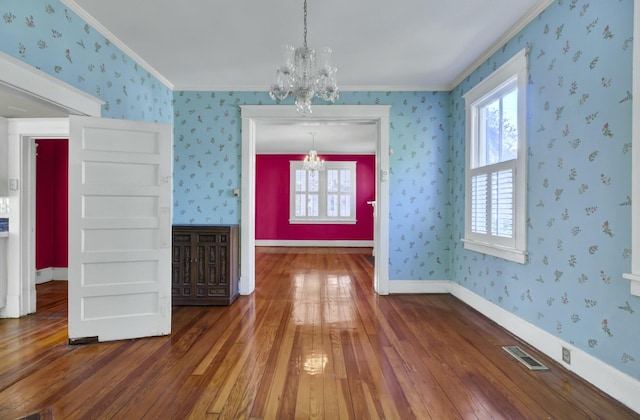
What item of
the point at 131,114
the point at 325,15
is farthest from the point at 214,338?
the point at 325,15

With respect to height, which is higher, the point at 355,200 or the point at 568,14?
the point at 568,14

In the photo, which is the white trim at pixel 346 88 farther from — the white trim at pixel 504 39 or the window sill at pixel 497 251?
the window sill at pixel 497 251

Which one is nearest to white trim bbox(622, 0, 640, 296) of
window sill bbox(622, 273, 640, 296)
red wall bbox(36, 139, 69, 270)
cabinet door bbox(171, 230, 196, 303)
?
window sill bbox(622, 273, 640, 296)

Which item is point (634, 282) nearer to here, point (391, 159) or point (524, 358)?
point (524, 358)

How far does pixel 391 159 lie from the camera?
4312mm

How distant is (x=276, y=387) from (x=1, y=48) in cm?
278

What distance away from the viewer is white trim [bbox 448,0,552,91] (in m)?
2.59

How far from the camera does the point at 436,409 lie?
1.83 metres

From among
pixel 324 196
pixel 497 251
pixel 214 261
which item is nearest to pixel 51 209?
pixel 214 261

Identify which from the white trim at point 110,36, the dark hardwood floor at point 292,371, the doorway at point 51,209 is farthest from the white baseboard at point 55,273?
the white trim at point 110,36

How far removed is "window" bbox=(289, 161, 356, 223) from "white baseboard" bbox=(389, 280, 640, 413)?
18.1 ft

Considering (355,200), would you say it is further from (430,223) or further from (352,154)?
(430,223)

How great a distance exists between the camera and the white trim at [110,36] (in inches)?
103

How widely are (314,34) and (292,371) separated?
287cm
